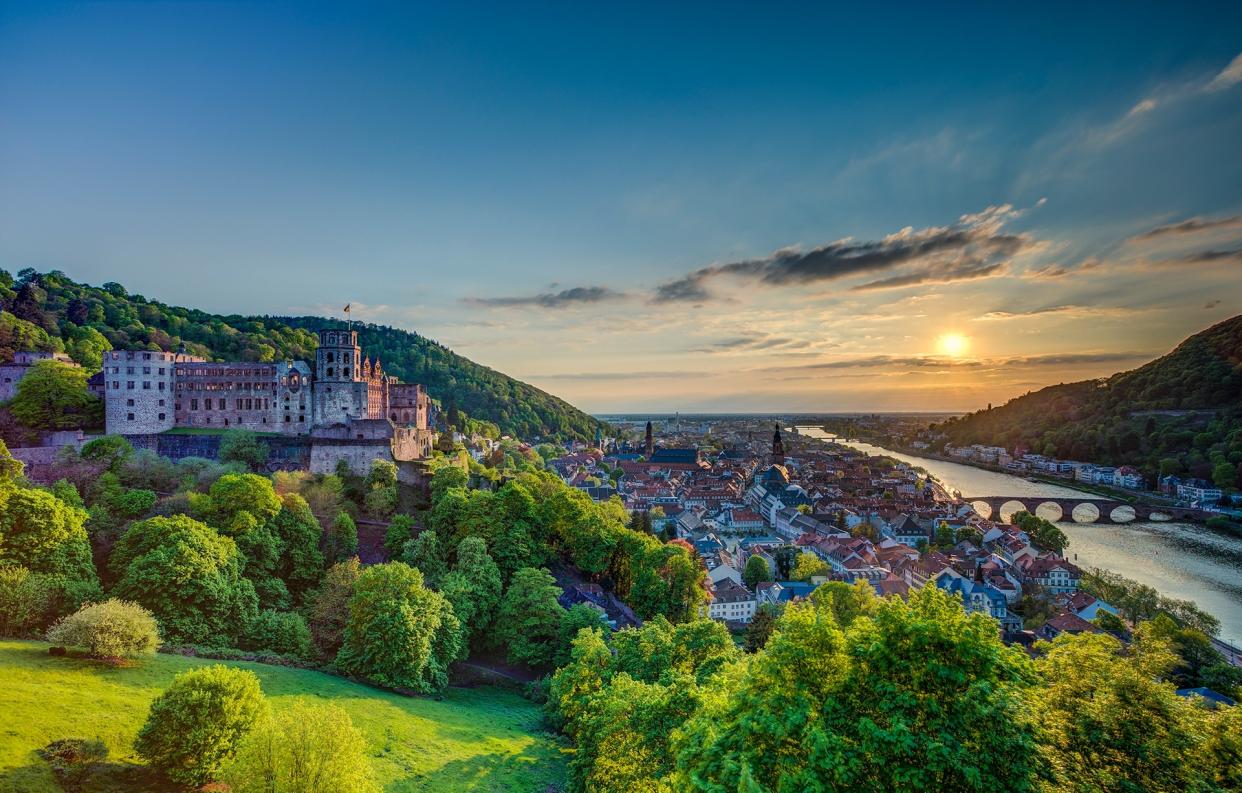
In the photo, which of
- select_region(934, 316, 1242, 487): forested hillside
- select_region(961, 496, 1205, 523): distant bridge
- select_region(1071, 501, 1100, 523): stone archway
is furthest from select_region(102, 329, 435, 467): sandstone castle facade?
select_region(934, 316, 1242, 487): forested hillside

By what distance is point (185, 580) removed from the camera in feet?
73.6

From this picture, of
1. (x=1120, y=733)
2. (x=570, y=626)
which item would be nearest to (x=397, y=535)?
(x=570, y=626)

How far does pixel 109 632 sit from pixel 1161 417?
14691cm

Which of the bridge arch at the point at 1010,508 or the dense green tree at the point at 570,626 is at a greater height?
the dense green tree at the point at 570,626

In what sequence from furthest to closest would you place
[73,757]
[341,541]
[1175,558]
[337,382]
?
1. [1175,558]
2. [337,382]
3. [341,541]
4. [73,757]

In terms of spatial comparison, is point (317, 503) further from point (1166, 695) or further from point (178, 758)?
point (1166, 695)

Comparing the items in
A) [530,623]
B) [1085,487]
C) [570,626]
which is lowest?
[1085,487]

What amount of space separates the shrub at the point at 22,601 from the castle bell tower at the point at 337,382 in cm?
2079

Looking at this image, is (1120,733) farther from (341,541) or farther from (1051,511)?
(1051,511)

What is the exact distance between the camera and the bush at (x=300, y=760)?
11.5 meters

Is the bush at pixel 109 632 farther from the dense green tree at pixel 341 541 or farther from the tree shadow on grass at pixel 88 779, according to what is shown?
the dense green tree at pixel 341 541

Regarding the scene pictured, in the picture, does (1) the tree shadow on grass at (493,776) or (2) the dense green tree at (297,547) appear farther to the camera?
(2) the dense green tree at (297,547)

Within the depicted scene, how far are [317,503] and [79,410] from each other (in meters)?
17.3

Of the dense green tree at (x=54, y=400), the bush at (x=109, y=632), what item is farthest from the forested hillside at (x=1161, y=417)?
the dense green tree at (x=54, y=400)
